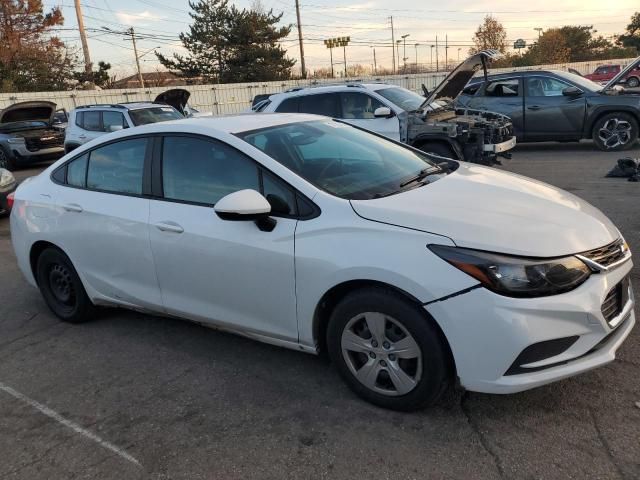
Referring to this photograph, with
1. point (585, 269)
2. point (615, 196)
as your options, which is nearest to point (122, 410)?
point (585, 269)

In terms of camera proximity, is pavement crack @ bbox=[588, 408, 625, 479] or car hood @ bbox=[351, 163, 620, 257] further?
car hood @ bbox=[351, 163, 620, 257]

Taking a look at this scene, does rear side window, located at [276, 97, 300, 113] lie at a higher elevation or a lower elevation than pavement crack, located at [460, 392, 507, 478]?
higher

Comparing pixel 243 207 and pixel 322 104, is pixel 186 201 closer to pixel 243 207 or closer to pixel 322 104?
pixel 243 207

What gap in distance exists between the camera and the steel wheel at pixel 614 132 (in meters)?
11.1

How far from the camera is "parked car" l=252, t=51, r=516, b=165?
8570mm

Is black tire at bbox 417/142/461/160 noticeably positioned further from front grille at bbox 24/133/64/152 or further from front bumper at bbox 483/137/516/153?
front grille at bbox 24/133/64/152

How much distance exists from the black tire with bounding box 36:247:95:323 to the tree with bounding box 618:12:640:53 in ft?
214

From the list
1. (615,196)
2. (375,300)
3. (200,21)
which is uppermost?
(200,21)

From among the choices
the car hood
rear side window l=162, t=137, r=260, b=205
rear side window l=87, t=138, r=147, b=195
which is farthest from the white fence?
the car hood

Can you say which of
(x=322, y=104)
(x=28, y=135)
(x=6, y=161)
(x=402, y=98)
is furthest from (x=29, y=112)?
(x=402, y=98)

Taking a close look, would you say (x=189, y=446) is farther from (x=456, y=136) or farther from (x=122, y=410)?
(x=456, y=136)

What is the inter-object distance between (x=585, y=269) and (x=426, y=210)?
810mm

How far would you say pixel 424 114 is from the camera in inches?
348

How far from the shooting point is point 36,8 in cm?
3875
